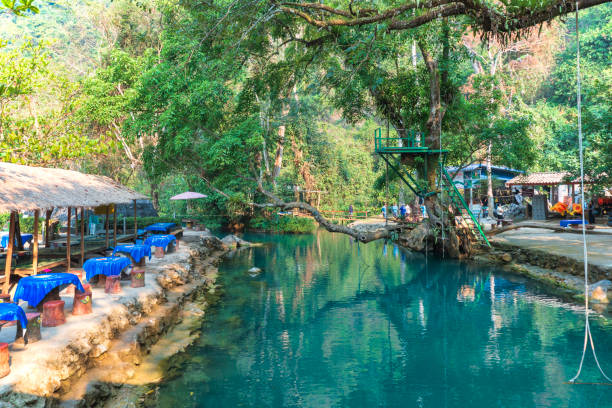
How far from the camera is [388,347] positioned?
31.4 ft

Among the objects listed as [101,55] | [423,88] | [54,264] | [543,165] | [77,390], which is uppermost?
[101,55]

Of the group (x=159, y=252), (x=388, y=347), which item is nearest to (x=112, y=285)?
(x=159, y=252)

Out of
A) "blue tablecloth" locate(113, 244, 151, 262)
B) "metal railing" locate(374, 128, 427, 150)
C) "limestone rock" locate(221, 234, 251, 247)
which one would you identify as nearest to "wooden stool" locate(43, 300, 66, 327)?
"blue tablecloth" locate(113, 244, 151, 262)

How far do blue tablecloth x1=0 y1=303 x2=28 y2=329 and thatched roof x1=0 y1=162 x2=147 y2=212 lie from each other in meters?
2.43

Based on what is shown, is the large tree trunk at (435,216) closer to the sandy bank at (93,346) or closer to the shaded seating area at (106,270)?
the sandy bank at (93,346)

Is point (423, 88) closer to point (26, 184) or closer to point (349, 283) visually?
point (349, 283)

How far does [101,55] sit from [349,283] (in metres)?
22.8

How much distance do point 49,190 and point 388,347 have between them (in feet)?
27.4

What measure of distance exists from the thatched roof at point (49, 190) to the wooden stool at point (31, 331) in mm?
2278

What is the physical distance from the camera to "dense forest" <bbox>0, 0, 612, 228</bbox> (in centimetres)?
1495

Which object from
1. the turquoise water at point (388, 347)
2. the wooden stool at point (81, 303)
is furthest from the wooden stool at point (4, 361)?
the wooden stool at point (81, 303)

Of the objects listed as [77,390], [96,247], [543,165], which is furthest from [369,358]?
[543,165]

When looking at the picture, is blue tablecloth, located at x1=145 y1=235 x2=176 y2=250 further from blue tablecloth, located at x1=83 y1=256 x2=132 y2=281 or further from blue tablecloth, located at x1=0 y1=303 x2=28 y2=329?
blue tablecloth, located at x1=0 y1=303 x2=28 y2=329

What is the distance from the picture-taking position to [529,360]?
8625 millimetres
